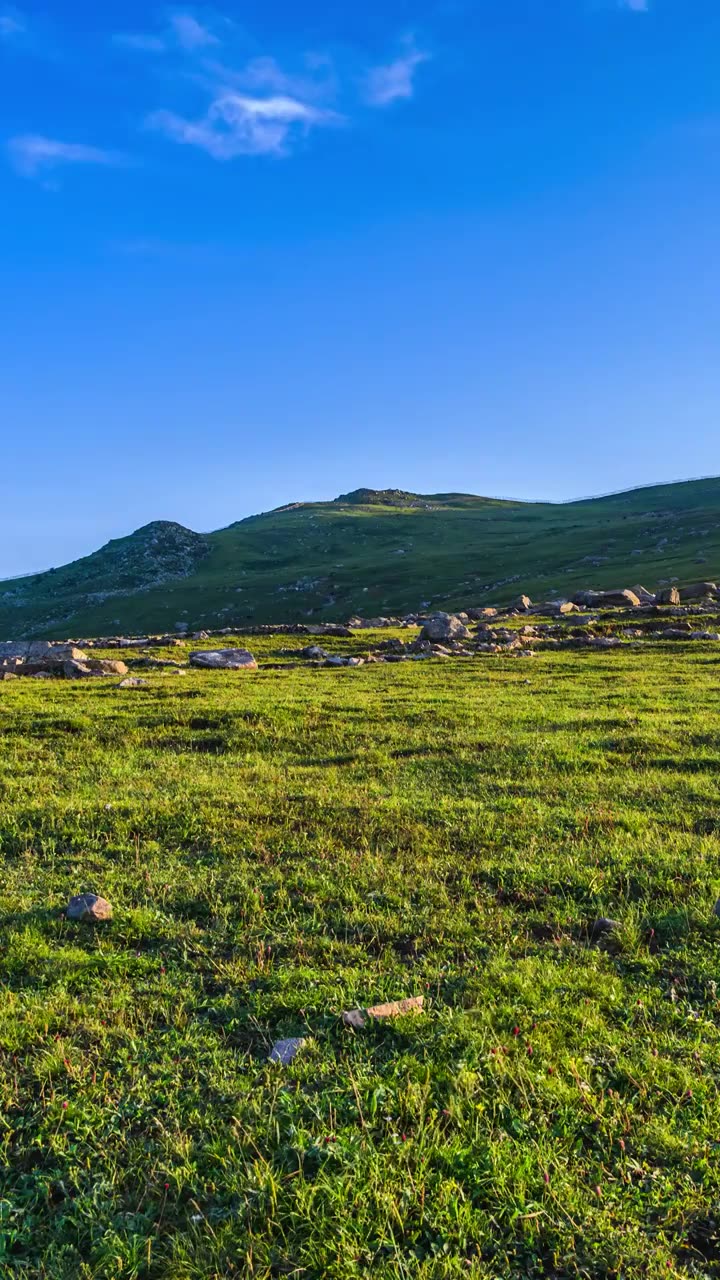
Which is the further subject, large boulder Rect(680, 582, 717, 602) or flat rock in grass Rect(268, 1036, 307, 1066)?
large boulder Rect(680, 582, 717, 602)

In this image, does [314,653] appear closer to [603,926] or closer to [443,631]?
[443,631]

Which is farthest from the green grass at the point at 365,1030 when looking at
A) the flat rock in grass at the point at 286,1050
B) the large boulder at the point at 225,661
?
the large boulder at the point at 225,661

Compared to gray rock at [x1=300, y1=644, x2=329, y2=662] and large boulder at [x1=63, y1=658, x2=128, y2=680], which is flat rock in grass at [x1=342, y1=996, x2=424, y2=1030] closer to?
large boulder at [x1=63, y1=658, x2=128, y2=680]

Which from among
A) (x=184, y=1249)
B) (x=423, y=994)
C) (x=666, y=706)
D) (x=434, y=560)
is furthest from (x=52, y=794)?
(x=434, y=560)

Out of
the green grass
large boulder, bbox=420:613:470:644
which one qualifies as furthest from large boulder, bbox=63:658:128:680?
the green grass

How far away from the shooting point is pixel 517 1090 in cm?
574

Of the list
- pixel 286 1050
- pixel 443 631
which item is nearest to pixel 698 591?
pixel 443 631

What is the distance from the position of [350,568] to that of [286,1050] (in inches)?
3959

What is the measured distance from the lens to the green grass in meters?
4.59

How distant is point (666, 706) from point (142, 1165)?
20.4 m

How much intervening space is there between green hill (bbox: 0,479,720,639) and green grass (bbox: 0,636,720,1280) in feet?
195

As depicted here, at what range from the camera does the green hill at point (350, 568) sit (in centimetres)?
8150

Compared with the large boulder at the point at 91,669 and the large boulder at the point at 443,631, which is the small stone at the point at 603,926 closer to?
the large boulder at the point at 91,669

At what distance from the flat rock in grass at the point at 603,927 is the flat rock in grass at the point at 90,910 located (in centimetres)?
612
